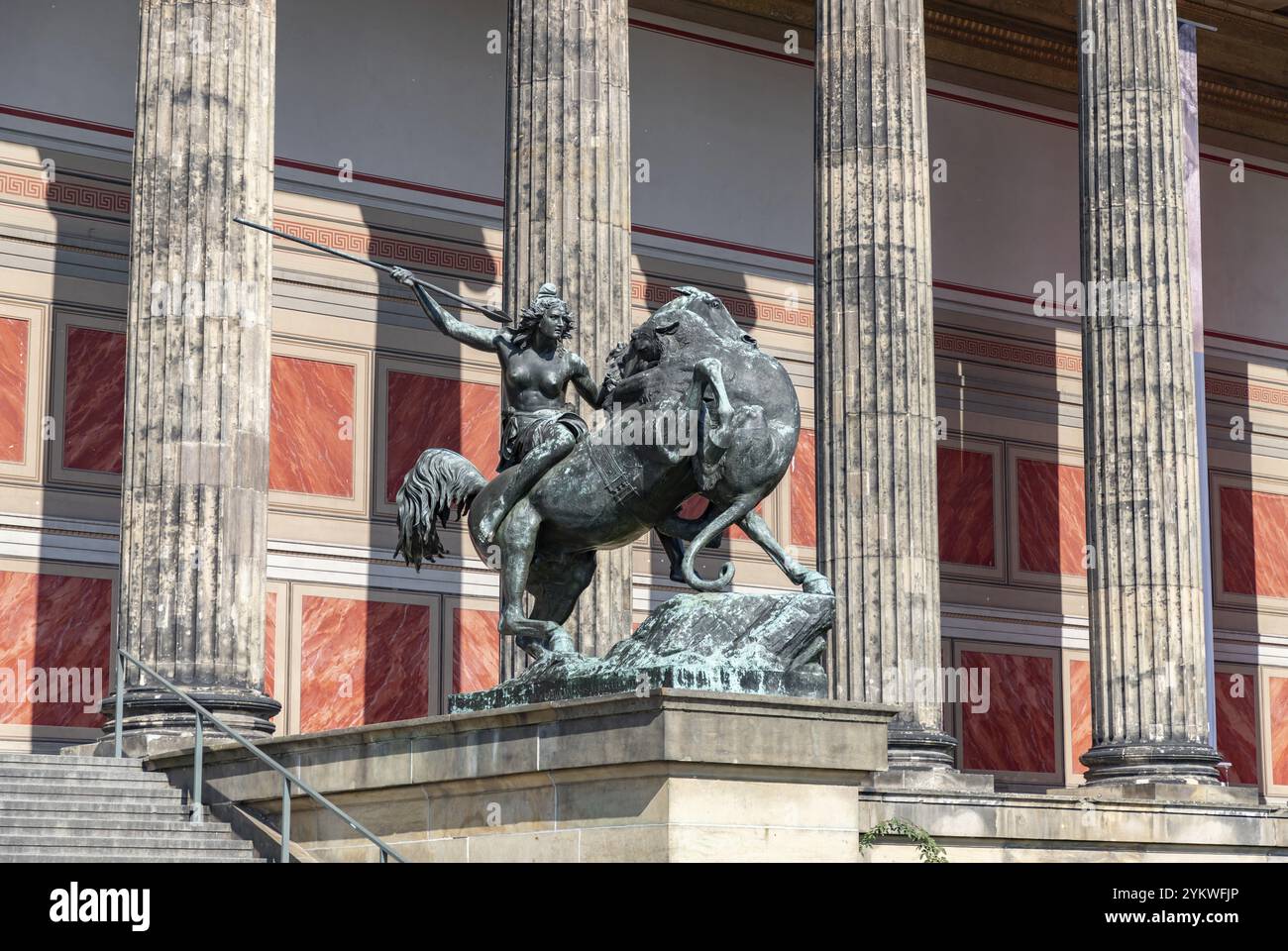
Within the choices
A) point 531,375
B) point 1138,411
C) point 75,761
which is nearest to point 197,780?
point 75,761

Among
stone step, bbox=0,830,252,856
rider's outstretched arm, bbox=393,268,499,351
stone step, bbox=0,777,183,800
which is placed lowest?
stone step, bbox=0,830,252,856

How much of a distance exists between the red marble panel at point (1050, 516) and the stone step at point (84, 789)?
55.2ft

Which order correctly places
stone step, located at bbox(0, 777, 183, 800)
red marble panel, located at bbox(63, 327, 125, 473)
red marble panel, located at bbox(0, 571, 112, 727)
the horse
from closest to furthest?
1. the horse
2. stone step, located at bbox(0, 777, 183, 800)
3. red marble panel, located at bbox(0, 571, 112, 727)
4. red marble panel, located at bbox(63, 327, 125, 473)

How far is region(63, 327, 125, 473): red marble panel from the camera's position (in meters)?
22.8

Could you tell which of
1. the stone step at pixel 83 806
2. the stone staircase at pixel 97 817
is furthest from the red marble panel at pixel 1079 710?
the stone step at pixel 83 806

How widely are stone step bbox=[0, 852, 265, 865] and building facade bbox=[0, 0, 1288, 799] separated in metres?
3.54

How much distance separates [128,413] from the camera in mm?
18422

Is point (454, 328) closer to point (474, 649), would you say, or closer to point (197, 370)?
point (197, 370)

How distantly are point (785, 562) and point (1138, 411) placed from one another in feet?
38.0

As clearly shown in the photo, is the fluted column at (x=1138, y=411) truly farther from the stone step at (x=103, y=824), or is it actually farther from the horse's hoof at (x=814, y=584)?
the horse's hoof at (x=814, y=584)

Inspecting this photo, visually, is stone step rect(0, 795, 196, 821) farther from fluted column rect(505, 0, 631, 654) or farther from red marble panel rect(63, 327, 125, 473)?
red marble panel rect(63, 327, 125, 473)

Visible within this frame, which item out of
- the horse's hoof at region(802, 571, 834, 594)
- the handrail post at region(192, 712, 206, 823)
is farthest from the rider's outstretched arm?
the handrail post at region(192, 712, 206, 823)

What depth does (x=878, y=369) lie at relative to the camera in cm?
2127

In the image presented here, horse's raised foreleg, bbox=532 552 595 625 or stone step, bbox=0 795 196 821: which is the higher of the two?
horse's raised foreleg, bbox=532 552 595 625
